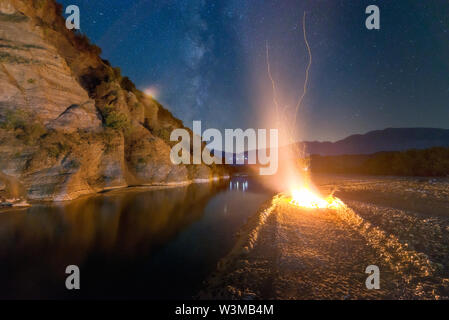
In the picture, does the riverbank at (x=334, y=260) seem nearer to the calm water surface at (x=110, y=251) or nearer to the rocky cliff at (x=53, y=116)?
the calm water surface at (x=110, y=251)

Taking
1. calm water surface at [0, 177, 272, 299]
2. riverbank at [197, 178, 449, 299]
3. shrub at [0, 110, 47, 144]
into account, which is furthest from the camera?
shrub at [0, 110, 47, 144]

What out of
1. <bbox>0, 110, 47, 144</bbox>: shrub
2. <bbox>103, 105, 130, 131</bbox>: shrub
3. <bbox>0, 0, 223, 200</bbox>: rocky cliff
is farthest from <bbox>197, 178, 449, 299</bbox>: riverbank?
<bbox>103, 105, 130, 131</bbox>: shrub

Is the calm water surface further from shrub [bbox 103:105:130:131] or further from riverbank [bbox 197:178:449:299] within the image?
shrub [bbox 103:105:130:131]

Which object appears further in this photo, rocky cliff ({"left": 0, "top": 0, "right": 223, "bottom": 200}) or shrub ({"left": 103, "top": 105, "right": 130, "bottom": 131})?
shrub ({"left": 103, "top": 105, "right": 130, "bottom": 131})

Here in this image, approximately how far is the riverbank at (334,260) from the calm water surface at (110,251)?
1153 mm

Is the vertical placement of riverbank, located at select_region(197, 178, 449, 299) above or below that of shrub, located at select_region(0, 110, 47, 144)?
below

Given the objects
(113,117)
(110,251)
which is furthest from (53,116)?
(110,251)

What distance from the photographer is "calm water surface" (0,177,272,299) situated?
572 centimetres

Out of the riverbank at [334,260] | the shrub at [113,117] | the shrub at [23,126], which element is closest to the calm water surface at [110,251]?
the riverbank at [334,260]

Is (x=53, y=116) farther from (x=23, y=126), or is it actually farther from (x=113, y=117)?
(x=113, y=117)

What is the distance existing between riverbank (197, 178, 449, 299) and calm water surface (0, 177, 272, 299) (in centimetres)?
115

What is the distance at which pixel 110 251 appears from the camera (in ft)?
27.0

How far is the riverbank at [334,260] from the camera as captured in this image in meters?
5.31
